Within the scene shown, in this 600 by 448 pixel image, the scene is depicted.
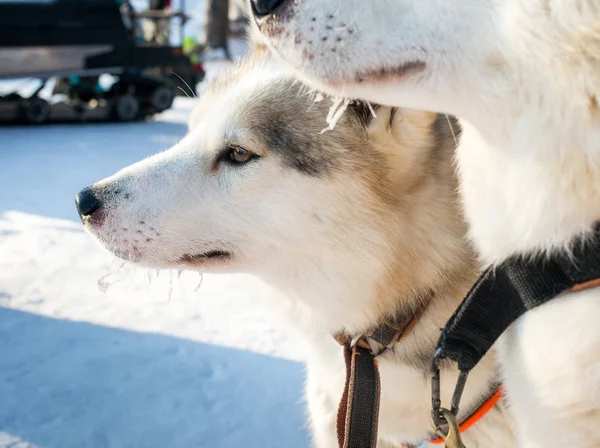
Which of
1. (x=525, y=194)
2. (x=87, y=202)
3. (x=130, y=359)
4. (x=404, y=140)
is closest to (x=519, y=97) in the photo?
(x=525, y=194)

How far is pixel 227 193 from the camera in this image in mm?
1468

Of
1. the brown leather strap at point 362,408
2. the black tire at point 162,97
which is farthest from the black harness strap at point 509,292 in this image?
the black tire at point 162,97

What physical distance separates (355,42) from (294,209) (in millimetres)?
505

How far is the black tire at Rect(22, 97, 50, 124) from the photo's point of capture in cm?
785

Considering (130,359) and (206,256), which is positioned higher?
(206,256)

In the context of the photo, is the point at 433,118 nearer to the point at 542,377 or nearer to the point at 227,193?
the point at 227,193

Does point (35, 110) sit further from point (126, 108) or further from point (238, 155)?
point (238, 155)

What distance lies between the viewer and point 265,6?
1024 millimetres

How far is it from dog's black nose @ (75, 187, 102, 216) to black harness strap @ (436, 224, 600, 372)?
883mm

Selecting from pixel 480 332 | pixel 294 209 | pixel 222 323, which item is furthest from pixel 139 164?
pixel 222 323

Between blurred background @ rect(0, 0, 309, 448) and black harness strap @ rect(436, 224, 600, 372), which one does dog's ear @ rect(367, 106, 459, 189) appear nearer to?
black harness strap @ rect(436, 224, 600, 372)

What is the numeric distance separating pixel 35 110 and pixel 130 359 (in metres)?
6.40

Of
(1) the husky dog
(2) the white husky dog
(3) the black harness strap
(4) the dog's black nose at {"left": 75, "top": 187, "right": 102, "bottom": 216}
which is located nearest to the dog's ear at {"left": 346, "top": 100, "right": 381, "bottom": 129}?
(1) the husky dog

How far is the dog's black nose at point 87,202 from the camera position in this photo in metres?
1.51
